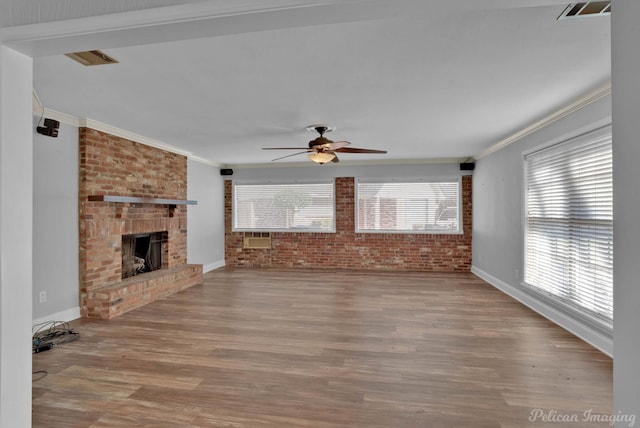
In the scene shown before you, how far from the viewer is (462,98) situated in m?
3.14

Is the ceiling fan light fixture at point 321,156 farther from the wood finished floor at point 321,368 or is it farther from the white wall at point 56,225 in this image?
the white wall at point 56,225

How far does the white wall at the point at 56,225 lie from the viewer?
3533mm

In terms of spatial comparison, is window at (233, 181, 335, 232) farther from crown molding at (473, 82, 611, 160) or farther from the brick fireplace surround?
crown molding at (473, 82, 611, 160)

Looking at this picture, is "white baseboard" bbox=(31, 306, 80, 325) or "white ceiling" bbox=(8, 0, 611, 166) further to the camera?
"white baseboard" bbox=(31, 306, 80, 325)

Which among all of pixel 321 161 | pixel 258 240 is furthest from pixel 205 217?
pixel 321 161

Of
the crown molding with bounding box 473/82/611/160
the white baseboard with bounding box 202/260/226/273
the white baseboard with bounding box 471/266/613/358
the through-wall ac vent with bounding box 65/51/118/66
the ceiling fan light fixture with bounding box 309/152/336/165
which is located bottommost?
the white baseboard with bounding box 471/266/613/358

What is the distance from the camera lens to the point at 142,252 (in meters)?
5.27

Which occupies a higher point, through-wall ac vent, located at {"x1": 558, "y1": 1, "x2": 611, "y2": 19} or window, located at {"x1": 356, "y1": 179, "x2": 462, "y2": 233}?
through-wall ac vent, located at {"x1": 558, "y1": 1, "x2": 611, "y2": 19}

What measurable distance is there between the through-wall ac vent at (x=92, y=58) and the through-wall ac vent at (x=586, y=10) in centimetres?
283

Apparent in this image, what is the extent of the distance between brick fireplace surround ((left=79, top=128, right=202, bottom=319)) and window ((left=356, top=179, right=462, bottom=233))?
371cm

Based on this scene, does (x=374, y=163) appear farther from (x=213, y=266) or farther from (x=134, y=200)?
(x=134, y=200)

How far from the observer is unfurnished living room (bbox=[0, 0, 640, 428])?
127 centimetres
